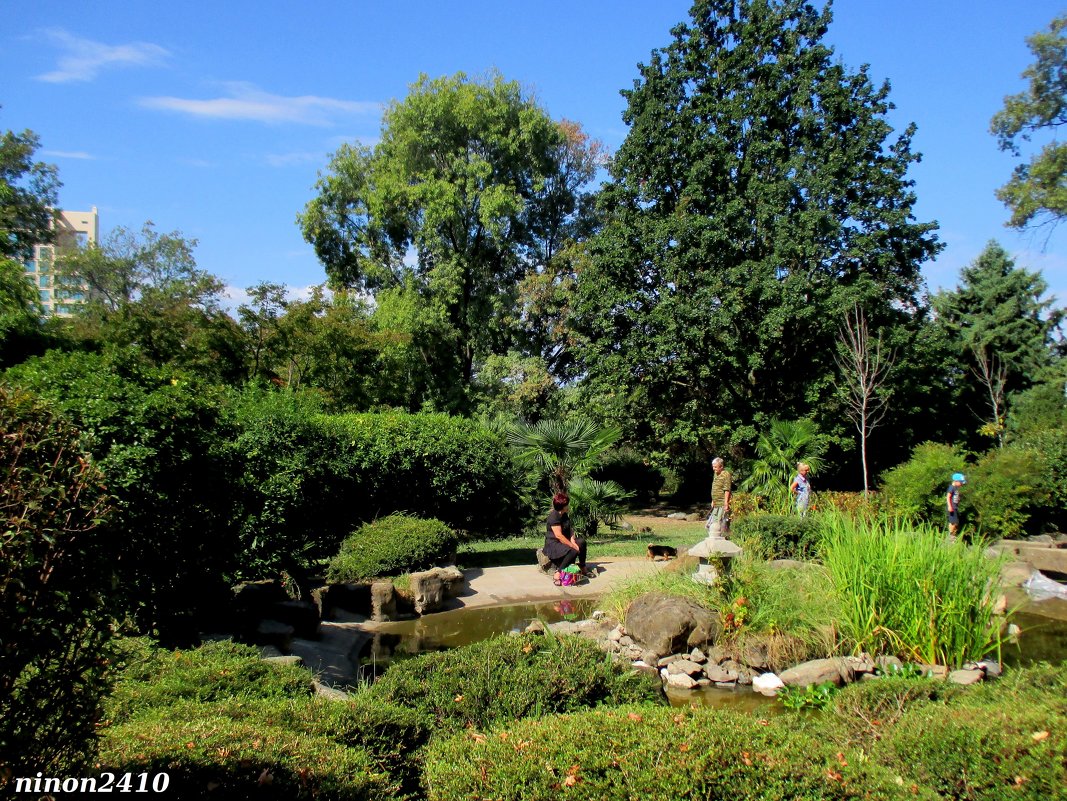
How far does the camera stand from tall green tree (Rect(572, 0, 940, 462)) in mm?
20969

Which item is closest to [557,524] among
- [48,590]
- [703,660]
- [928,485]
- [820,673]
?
[703,660]

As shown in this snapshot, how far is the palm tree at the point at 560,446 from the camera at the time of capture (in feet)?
49.0

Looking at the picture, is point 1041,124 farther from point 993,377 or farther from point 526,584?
point 526,584

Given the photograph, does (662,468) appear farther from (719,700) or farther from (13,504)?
(13,504)

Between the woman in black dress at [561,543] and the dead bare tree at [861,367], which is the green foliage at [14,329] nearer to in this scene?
the woman in black dress at [561,543]

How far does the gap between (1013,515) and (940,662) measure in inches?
405

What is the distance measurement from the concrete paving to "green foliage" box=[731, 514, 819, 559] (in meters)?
1.55

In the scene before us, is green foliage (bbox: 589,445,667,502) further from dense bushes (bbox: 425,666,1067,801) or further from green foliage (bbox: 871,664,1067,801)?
dense bushes (bbox: 425,666,1067,801)

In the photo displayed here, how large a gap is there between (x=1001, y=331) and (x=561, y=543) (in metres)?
21.0

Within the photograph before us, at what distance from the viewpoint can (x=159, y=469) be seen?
651 cm

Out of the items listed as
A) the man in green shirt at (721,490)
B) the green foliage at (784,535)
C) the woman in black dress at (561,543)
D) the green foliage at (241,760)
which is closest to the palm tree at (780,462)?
the man in green shirt at (721,490)

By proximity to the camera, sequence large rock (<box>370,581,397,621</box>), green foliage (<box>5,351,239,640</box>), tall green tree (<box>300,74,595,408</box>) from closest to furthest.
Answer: green foliage (<box>5,351,239,640</box>)
large rock (<box>370,581,397,621</box>)
tall green tree (<box>300,74,595,408</box>)

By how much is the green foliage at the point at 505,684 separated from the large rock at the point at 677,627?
2.85m

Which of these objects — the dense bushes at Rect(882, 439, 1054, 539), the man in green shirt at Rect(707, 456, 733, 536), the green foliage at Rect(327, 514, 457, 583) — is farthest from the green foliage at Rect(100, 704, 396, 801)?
the dense bushes at Rect(882, 439, 1054, 539)
